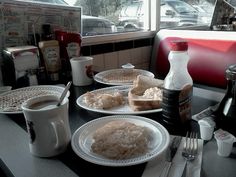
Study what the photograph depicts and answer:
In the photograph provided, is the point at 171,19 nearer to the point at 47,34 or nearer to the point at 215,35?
the point at 215,35

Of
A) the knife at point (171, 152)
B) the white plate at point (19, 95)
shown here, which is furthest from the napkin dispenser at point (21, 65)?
the knife at point (171, 152)

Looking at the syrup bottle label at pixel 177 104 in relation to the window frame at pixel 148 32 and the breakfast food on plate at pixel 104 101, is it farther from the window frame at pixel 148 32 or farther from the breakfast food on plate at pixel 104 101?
the window frame at pixel 148 32

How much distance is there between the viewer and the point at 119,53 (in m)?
1.61

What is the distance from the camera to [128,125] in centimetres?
58

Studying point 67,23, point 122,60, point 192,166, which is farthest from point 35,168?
point 122,60

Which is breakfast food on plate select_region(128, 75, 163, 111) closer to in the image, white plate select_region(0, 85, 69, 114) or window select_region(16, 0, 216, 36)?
white plate select_region(0, 85, 69, 114)

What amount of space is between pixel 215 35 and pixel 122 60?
611 mm

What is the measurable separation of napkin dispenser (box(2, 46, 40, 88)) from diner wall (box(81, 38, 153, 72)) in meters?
0.44

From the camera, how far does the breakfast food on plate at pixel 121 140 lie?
1.63 feet

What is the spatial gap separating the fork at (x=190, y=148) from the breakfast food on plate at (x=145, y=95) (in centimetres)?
18

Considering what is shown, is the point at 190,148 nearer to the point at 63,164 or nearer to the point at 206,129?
the point at 206,129

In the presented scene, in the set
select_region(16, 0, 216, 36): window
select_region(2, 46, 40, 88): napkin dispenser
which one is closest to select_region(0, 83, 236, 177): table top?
select_region(2, 46, 40, 88): napkin dispenser

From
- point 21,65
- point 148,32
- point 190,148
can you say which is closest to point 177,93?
point 190,148

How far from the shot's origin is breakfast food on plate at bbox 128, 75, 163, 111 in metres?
0.73
